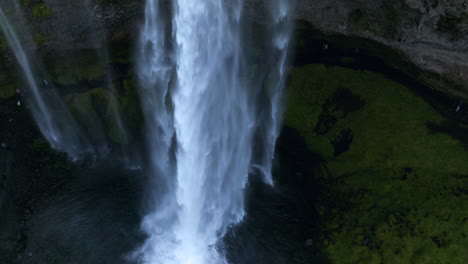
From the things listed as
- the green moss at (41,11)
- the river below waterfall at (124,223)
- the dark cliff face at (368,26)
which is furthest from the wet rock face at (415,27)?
the green moss at (41,11)

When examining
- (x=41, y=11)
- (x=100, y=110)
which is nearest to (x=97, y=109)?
(x=100, y=110)

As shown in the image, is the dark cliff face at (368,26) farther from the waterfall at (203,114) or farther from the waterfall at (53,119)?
the waterfall at (53,119)

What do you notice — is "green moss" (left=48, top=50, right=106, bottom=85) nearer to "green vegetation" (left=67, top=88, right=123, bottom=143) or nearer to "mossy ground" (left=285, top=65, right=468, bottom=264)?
"green vegetation" (left=67, top=88, right=123, bottom=143)

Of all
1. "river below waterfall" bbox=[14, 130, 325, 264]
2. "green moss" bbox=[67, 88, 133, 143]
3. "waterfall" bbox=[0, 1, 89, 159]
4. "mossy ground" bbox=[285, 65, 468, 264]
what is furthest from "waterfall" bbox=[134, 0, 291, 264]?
"waterfall" bbox=[0, 1, 89, 159]

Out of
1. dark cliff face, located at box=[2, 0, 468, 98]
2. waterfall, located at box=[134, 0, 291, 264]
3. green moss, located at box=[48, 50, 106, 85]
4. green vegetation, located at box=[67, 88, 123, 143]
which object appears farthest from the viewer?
green vegetation, located at box=[67, 88, 123, 143]

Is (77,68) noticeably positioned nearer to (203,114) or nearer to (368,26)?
(203,114)

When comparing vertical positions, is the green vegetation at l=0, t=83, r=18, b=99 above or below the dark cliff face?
below

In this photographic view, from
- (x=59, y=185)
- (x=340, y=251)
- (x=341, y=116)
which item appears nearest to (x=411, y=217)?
(x=340, y=251)

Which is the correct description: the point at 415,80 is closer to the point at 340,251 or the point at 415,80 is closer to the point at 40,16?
the point at 340,251
